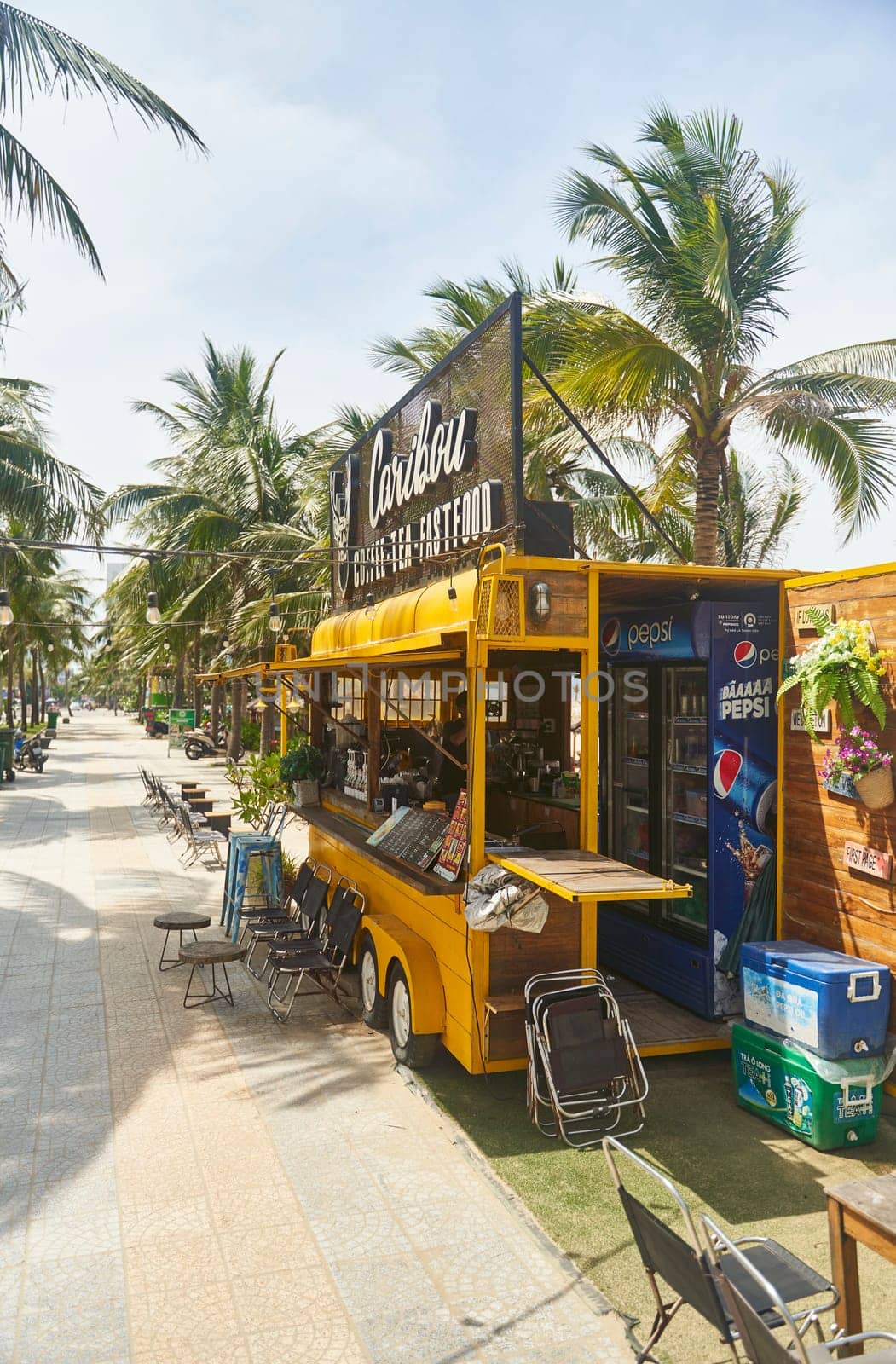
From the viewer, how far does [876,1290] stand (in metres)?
3.73

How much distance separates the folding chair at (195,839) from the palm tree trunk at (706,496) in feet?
25.2

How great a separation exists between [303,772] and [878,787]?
6.79 meters

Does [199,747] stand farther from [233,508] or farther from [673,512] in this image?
[673,512]

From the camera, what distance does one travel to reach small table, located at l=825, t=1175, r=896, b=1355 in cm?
286

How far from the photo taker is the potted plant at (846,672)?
5129mm

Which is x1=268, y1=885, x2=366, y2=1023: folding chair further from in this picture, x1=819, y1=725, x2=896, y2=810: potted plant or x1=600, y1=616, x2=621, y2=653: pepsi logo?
x1=819, y1=725, x2=896, y2=810: potted plant

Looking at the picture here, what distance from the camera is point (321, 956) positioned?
7199 mm

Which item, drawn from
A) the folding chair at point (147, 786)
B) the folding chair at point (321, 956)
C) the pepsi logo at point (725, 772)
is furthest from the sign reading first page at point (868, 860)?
the folding chair at point (147, 786)

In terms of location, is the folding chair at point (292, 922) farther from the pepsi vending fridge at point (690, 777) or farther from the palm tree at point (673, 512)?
the palm tree at point (673, 512)

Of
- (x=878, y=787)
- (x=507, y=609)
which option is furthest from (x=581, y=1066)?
(x=507, y=609)

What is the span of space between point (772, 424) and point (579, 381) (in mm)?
3052

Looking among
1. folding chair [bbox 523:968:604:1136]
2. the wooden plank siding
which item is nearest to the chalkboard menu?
folding chair [bbox 523:968:604:1136]

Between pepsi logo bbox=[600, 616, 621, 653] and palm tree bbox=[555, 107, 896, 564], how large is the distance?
4.51 meters

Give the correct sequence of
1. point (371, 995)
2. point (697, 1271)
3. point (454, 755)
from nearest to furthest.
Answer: point (697, 1271)
point (371, 995)
point (454, 755)
